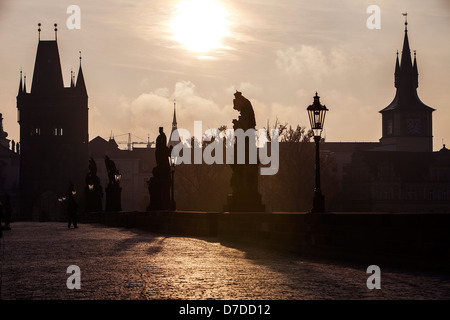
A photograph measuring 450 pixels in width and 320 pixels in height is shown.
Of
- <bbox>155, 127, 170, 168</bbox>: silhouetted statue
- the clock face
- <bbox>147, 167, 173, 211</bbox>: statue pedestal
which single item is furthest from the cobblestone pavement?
the clock face

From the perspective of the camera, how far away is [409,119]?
172 m

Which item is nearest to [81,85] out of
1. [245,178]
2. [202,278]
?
[245,178]

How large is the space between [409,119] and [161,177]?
5384 inches

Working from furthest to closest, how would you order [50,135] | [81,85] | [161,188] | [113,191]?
1. [81,85]
2. [50,135]
3. [113,191]
4. [161,188]

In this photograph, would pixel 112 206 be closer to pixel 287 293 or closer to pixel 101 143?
pixel 287 293

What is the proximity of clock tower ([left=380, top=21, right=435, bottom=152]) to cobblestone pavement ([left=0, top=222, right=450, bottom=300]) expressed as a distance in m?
157

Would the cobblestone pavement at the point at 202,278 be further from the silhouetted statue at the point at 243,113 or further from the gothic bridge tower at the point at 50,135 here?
the gothic bridge tower at the point at 50,135

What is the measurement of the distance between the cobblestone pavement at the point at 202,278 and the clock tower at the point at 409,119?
157290mm

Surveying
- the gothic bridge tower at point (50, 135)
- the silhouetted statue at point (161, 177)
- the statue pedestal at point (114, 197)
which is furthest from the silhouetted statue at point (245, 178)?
the gothic bridge tower at point (50, 135)

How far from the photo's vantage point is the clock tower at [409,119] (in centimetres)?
17212

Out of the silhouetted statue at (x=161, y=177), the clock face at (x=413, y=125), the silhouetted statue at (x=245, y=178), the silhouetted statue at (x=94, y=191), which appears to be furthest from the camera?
the clock face at (x=413, y=125)

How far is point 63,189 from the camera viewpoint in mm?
138625

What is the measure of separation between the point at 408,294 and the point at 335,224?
6388 millimetres

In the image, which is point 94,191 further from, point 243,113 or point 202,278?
point 202,278
